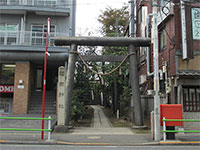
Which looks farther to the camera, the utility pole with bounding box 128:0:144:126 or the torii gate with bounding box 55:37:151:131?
the torii gate with bounding box 55:37:151:131

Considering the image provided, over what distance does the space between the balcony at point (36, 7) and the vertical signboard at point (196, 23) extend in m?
10.3

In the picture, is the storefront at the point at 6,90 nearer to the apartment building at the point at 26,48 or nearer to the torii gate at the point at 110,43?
the apartment building at the point at 26,48

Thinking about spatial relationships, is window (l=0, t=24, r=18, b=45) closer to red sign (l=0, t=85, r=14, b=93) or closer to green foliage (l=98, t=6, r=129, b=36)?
red sign (l=0, t=85, r=14, b=93)

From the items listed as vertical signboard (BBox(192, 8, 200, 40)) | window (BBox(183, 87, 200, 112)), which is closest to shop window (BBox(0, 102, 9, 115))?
window (BBox(183, 87, 200, 112))

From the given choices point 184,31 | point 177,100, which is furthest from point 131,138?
point 184,31

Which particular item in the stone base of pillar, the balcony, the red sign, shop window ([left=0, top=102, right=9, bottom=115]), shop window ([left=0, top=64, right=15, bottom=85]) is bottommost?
the stone base of pillar

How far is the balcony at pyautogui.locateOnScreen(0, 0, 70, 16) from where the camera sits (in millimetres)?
17234

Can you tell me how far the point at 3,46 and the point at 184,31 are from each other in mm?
12865

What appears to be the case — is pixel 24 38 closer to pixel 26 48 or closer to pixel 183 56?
pixel 26 48

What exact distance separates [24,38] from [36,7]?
2.79 metres

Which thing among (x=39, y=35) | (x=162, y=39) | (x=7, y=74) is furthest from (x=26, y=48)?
(x=162, y=39)

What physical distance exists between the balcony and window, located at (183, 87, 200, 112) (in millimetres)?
11783

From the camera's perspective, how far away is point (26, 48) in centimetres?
1588

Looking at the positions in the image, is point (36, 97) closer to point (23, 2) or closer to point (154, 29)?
point (23, 2)
